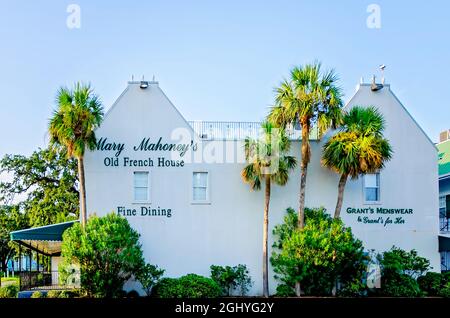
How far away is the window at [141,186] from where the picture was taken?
31.0m

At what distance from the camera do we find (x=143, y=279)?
29.0 meters

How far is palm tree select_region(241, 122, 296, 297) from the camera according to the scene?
29609 mm

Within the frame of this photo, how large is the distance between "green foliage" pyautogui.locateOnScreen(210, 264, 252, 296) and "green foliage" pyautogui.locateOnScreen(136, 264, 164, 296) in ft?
8.39

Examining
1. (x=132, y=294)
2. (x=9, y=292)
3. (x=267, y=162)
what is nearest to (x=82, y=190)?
(x=132, y=294)

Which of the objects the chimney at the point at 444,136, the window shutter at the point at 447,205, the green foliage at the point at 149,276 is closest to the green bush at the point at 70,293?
the green foliage at the point at 149,276

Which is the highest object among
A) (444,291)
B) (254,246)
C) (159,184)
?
(159,184)

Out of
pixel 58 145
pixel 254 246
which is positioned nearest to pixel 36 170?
pixel 58 145

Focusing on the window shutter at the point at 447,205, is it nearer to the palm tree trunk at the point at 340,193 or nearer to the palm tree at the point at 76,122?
the palm tree trunk at the point at 340,193

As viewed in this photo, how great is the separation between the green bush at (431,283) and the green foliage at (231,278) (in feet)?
26.6

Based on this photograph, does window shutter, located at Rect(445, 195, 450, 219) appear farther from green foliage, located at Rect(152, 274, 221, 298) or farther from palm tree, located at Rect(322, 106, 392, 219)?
green foliage, located at Rect(152, 274, 221, 298)

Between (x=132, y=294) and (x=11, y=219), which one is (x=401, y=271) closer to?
(x=132, y=294)

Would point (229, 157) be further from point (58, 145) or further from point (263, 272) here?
point (58, 145)

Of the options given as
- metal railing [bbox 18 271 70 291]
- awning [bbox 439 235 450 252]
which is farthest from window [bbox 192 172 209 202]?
awning [bbox 439 235 450 252]
